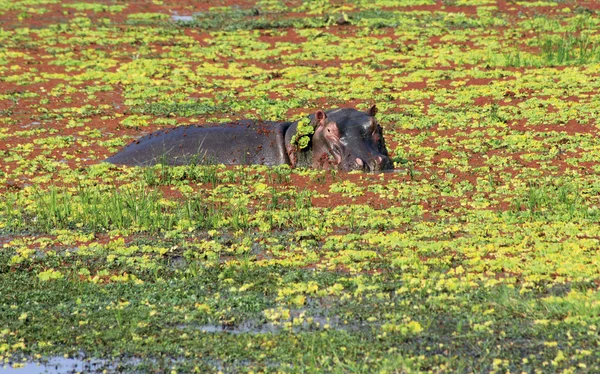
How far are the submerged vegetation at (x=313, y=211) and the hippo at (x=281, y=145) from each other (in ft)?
0.70

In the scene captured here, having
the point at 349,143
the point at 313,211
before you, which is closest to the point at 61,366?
the point at 313,211

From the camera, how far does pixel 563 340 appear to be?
6008 mm

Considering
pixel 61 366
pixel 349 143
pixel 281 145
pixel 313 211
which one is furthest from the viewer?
pixel 281 145

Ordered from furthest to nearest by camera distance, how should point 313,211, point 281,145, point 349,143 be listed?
point 281,145 < point 349,143 < point 313,211

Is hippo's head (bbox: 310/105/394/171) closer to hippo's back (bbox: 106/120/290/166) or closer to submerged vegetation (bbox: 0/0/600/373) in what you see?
submerged vegetation (bbox: 0/0/600/373)

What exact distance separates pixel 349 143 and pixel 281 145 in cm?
77

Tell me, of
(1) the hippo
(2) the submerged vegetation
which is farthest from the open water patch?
(1) the hippo

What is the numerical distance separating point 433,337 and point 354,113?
5.17m

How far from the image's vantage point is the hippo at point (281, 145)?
10.7m

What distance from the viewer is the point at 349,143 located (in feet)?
35.2

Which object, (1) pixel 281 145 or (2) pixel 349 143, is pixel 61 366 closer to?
(2) pixel 349 143

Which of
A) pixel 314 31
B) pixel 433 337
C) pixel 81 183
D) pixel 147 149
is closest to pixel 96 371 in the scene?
pixel 433 337

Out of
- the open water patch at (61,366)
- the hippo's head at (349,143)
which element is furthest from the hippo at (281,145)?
the open water patch at (61,366)

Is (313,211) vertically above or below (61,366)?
below
